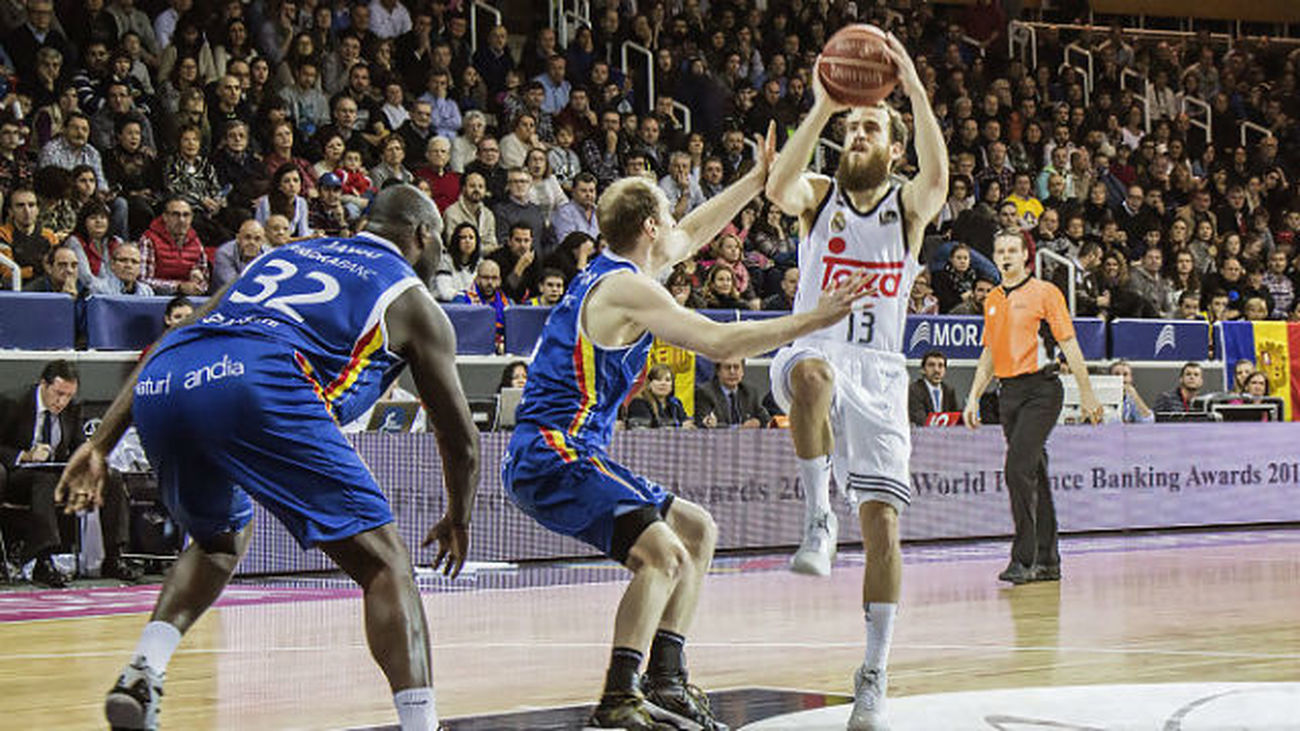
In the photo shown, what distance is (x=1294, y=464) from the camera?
16.5 m

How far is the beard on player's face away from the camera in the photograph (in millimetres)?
6559

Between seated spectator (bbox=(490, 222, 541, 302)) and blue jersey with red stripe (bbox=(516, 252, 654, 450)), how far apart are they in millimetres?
8881

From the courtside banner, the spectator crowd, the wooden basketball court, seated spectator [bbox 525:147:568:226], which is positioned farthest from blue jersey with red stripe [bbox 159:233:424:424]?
seated spectator [bbox 525:147:568:226]

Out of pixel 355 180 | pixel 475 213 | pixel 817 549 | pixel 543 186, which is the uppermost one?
pixel 543 186

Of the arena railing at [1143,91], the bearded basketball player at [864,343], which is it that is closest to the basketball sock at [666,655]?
the bearded basketball player at [864,343]

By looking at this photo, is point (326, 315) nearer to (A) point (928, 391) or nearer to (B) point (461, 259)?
(B) point (461, 259)

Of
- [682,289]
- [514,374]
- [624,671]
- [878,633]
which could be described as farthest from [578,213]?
[624,671]

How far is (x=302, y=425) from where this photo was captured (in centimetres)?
451

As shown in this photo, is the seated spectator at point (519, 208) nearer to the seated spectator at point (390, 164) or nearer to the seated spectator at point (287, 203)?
the seated spectator at point (390, 164)

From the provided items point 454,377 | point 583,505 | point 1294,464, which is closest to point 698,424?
point 1294,464

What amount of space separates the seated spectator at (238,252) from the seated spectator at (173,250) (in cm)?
13

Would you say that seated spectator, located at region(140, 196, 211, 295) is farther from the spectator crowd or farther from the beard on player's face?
the beard on player's face

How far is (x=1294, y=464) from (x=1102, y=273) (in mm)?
3158

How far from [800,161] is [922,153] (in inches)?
17.4
